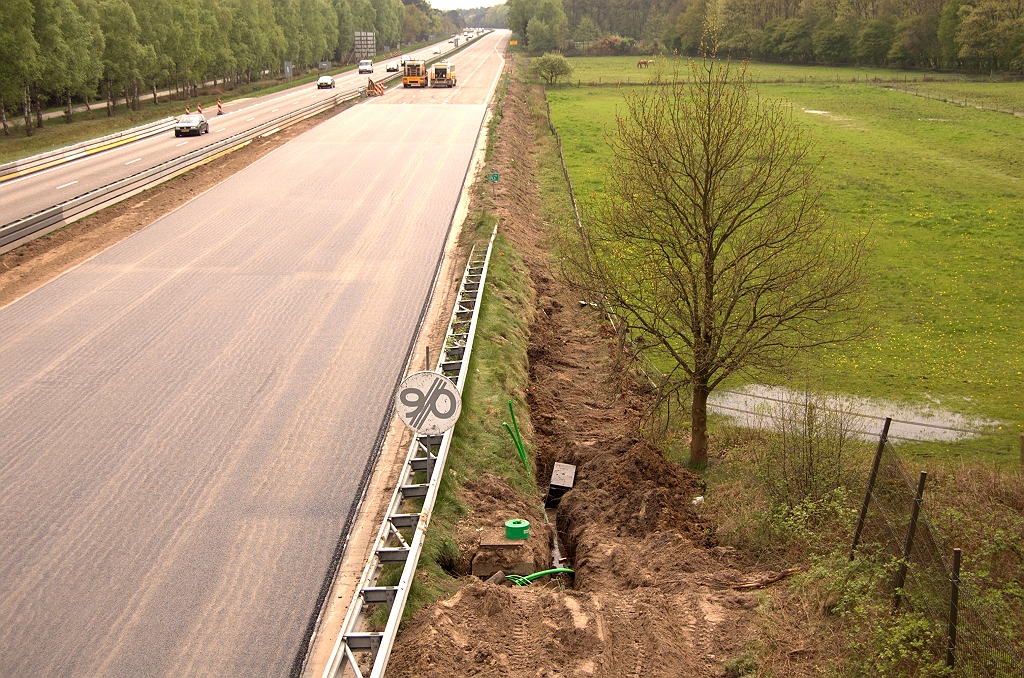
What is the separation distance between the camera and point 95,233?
→ 2641cm

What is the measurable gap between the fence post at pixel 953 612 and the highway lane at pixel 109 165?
27970mm

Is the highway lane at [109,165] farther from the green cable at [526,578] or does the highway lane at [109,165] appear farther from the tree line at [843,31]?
the tree line at [843,31]

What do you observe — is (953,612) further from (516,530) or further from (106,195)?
(106,195)

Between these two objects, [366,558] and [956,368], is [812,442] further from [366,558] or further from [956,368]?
[956,368]

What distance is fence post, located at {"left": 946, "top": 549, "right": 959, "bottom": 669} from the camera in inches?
297

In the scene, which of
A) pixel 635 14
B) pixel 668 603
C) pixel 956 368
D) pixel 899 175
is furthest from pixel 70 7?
pixel 635 14

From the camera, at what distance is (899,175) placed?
41.6 metres

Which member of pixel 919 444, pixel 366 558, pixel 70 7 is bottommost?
pixel 919 444

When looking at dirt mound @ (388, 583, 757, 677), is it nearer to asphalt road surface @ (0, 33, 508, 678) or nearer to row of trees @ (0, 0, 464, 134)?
asphalt road surface @ (0, 33, 508, 678)

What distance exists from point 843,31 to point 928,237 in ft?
282

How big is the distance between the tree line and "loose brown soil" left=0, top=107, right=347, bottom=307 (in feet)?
164

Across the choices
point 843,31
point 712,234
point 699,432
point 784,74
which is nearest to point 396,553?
point 699,432

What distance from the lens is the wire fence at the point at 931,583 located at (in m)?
7.68

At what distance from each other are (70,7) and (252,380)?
46285 mm
